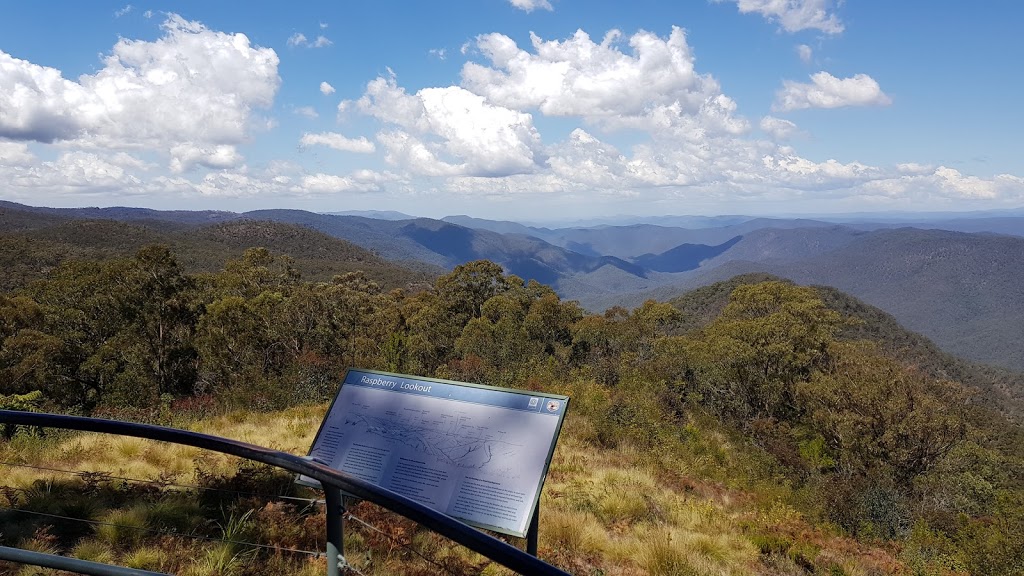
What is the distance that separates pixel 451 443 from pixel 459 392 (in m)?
0.39

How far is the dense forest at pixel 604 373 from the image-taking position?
10.5 meters

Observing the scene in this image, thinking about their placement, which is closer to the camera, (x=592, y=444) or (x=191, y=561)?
(x=191, y=561)

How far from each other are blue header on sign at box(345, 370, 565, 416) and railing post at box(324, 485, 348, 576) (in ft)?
4.45

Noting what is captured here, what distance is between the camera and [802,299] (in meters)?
31.3

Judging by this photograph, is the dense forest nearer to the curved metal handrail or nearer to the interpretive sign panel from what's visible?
the interpretive sign panel

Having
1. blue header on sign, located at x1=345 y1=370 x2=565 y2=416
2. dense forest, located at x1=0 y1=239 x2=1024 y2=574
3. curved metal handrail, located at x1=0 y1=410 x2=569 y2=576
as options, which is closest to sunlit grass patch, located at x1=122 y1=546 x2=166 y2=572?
curved metal handrail, located at x1=0 y1=410 x2=569 y2=576

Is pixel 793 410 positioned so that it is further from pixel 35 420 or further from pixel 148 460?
pixel 35 420

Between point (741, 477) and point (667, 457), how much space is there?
1.57m

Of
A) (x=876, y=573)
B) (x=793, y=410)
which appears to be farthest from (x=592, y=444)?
(x=793, y=410)

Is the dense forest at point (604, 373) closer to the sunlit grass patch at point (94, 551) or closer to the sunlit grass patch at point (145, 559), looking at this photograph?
the sunlit grass patch at point (145, 559)

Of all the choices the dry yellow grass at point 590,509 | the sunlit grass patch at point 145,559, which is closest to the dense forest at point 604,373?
the dry yellow grass at point 590,509

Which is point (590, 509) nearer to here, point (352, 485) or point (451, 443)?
point (451, 443)

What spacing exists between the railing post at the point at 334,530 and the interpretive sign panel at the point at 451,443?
0.87m

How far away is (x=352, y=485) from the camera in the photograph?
1827 mm
